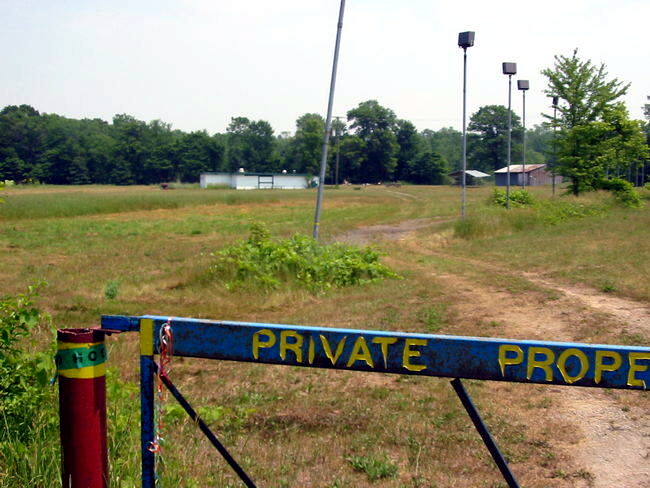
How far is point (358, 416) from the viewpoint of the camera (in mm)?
5613

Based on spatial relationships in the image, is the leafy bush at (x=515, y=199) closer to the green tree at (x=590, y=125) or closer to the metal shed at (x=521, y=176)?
the green tree at (x=590, y=125)

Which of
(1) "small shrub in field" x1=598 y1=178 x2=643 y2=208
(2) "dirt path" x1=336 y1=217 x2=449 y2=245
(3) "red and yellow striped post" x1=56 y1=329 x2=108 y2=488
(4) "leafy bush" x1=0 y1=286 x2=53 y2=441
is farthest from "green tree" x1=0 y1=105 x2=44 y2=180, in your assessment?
(3) "red and yellow striped post" x1=56 y1=329 x2=108 y2=488

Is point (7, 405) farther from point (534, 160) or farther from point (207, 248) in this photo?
point (534, 160)

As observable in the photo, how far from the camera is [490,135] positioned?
379 ft

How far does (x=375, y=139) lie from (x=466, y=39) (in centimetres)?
9029

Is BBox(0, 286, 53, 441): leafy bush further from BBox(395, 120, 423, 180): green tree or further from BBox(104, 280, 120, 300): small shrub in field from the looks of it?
BBox(395, 120, 423, 180): green tree

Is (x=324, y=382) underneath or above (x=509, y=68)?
underneath

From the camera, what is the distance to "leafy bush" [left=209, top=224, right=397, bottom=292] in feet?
40.1

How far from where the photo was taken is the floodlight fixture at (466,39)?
76.8 feet

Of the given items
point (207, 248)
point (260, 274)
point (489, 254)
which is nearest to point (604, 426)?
point (260, 274)

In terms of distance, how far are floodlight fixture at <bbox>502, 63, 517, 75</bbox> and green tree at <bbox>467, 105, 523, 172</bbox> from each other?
85662mm

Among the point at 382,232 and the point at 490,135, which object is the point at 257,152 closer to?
the point at 490,135

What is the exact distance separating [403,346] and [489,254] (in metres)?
15.7

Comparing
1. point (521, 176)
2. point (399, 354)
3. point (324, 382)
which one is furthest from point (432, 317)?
point (521, 176)
